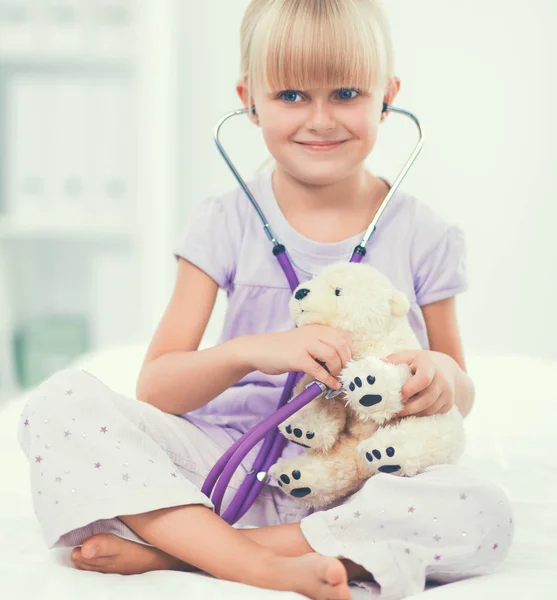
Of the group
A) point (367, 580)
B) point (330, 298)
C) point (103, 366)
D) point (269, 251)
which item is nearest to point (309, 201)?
point (269, 251)

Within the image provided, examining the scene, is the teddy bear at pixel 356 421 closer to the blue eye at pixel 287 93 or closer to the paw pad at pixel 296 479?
the paw pad at pixel 296 479

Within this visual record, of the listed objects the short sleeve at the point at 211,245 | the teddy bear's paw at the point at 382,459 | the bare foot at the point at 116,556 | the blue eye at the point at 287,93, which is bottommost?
the bare foot at the point at 116,556

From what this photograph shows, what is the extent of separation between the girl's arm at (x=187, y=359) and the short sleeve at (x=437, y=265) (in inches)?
10.6

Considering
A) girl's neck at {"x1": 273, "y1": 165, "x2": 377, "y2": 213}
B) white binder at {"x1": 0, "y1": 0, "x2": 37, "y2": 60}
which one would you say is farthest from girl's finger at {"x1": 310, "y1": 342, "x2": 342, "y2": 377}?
white binder at {"x1": 0, "y1": 0, "x2": 37, "y2": 60}

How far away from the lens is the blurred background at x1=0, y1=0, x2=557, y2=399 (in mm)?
2281

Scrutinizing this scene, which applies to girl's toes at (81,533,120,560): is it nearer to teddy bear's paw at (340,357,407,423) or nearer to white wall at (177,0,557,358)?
teddy bear's paw at (340,357,407,423)

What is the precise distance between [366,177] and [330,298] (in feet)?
1.19

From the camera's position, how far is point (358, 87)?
1.10m

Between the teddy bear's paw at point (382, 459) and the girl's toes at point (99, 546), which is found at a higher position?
the teddy bear's paw at point (382, 459)

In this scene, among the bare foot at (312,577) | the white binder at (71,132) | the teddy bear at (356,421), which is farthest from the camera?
the white binder at (71,132)

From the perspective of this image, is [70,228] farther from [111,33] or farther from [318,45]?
[318,45]

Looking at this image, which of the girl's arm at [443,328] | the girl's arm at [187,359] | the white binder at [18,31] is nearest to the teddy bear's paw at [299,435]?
the girl's arm at [187,359]

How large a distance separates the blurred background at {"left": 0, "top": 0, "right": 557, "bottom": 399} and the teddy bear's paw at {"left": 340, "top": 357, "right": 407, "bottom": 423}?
1481mm

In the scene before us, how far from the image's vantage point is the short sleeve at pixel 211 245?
A: 1.19 meters
